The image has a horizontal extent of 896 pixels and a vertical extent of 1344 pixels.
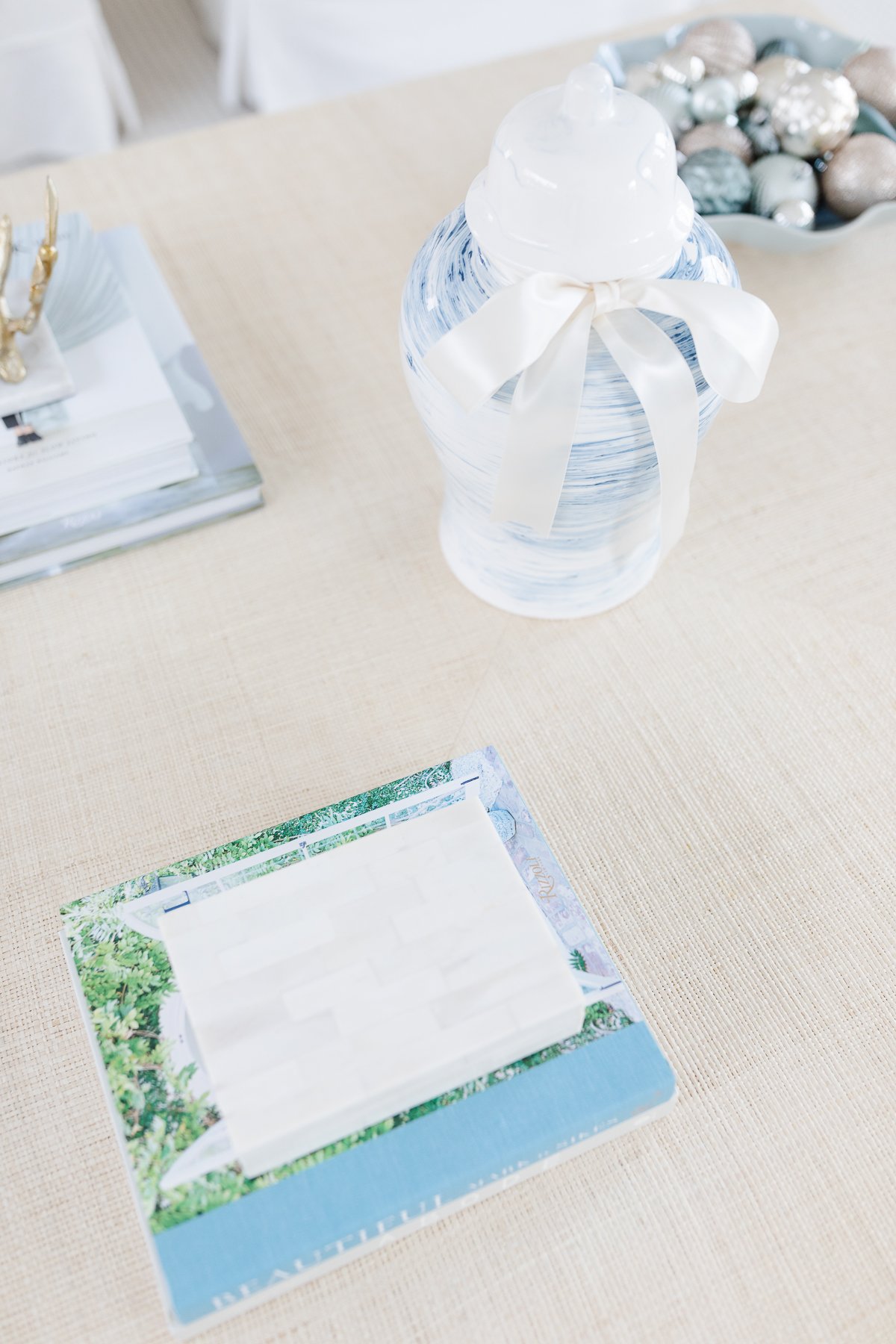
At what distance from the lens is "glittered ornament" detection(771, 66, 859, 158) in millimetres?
693

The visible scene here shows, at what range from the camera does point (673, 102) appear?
2.37 ft

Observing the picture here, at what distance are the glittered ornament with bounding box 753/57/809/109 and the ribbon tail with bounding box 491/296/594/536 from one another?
0.43 meters

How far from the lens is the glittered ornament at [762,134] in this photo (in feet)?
2.35

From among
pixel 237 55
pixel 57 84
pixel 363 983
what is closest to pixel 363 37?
pixel 237 55

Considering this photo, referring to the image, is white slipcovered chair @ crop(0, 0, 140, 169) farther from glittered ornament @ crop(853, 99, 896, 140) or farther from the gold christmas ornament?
glittered ornament @ crop(853, 99, 896, 140)

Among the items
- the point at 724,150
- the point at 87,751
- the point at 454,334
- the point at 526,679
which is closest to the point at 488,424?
the point at 454,334

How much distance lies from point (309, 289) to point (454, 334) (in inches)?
13.8

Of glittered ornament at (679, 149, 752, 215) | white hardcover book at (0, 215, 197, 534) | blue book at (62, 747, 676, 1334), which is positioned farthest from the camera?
glittered ornament at (679, 149, 752, 215)

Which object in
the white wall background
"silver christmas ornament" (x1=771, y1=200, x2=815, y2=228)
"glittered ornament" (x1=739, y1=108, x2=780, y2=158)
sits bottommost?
the white wall background

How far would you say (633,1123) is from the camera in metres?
0.42

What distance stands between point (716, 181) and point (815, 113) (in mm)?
95

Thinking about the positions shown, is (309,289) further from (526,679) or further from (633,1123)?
(633,1123)

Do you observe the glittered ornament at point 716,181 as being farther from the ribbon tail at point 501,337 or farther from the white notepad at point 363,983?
the white notepad at point 363,983

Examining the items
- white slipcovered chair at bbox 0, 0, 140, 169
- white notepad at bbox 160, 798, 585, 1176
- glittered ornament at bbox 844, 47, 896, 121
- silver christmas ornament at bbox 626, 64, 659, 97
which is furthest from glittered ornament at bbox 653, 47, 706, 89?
white slipcovered chair at bbox 0, 0, 140, 169
